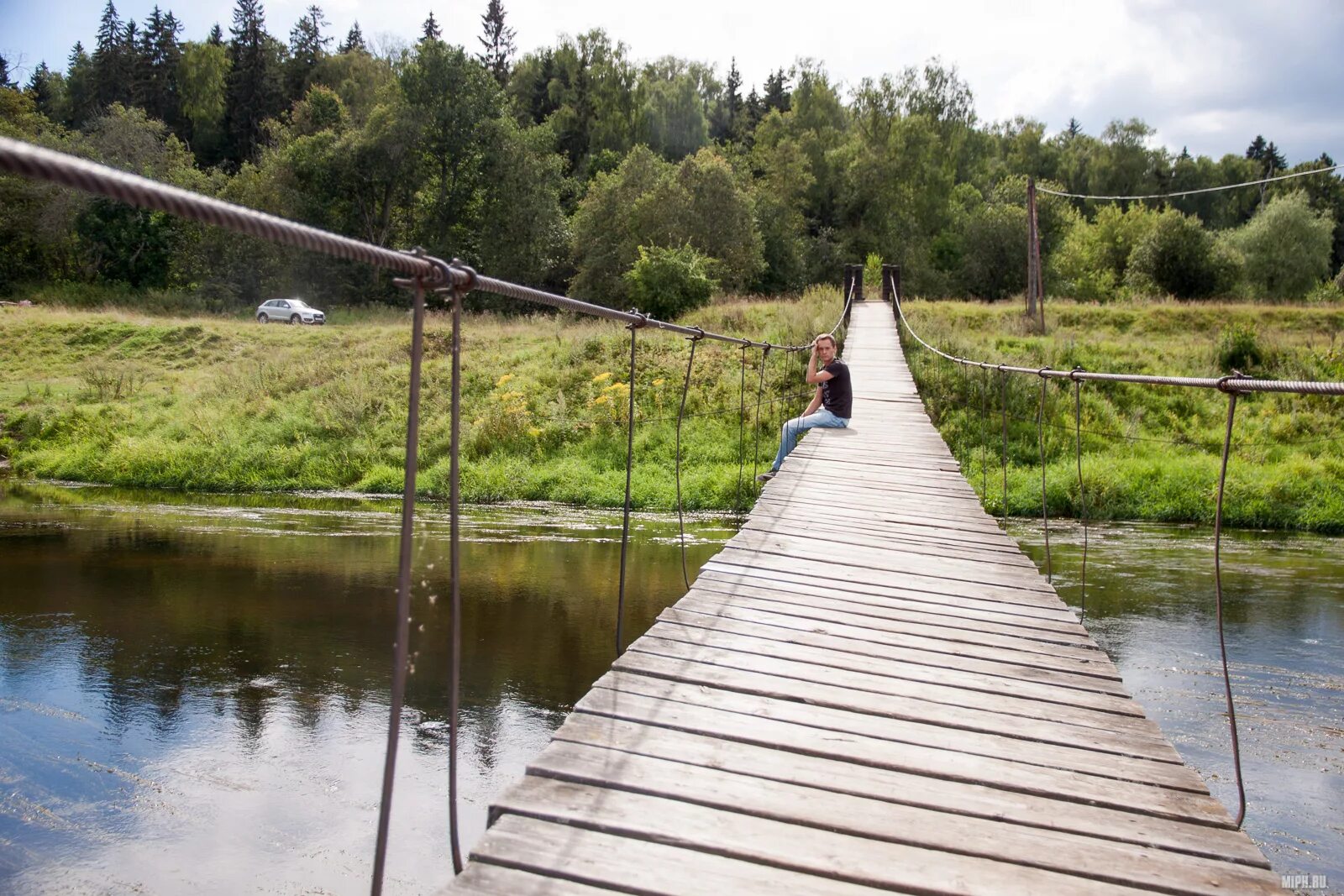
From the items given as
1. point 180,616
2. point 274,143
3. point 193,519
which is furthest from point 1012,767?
point 274,143

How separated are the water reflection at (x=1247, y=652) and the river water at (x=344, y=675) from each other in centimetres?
2

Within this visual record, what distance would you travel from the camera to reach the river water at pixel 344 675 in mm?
4375

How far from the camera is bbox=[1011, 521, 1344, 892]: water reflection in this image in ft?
15.9

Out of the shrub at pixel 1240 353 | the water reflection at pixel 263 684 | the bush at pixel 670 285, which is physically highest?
the bush at pixel 670 285

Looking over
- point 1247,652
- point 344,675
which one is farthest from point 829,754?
point 1247,652

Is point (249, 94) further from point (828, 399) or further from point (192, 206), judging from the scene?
point (192, 206)

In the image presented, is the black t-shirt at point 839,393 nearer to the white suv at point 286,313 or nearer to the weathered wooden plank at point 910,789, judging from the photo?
the weathered wooden plank at point 910,789

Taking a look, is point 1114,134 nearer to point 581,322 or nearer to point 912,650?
point 581,322

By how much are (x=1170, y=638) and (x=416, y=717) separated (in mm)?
5689

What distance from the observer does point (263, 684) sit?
6.14m


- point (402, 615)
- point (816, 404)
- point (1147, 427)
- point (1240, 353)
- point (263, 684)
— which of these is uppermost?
point (1240, 353)

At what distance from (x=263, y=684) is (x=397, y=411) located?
9888mm

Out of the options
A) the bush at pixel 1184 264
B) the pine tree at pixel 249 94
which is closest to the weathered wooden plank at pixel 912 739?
the bush at pixel 1184 264

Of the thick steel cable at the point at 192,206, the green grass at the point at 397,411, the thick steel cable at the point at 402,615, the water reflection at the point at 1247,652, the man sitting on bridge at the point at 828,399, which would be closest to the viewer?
the thick steel cable at the point at 192,206
